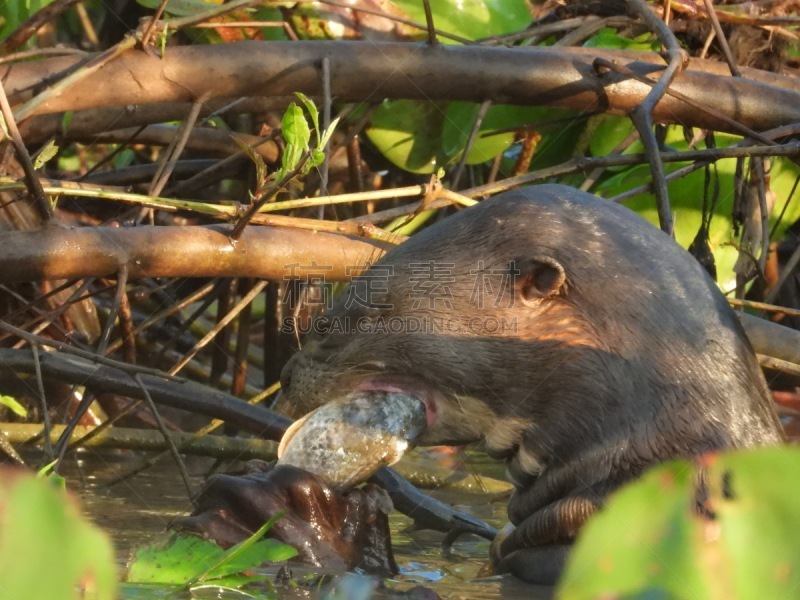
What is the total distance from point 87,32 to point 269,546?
11.4 feet

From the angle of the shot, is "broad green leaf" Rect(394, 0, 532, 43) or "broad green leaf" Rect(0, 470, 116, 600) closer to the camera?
"broad green leaf" Rect(0, 470, 116, 600)

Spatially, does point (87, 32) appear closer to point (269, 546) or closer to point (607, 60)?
point (607, 60)

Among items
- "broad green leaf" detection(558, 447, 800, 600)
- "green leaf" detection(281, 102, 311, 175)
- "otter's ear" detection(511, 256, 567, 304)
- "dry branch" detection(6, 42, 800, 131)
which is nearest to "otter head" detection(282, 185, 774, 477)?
"otter's ear" detection(511, 256, 567, 304)

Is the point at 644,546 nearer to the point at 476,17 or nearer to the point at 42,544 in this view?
the point at 42,544

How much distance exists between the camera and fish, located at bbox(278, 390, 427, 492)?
7.14ft

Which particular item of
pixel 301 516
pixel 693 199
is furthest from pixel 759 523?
pixel 693 199

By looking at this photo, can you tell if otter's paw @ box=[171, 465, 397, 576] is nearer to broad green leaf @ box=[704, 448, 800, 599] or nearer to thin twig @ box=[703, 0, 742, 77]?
broad green leaf @ box=[704, 448, 800, 599]

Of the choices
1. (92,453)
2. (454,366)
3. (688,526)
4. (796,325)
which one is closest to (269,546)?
(454,366)

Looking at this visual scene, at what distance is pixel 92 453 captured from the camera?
146 inches

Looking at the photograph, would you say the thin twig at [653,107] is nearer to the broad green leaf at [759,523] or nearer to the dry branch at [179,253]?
the dry branch at [179,253]

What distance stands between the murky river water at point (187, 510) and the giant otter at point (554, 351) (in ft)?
0.34

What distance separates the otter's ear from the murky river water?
0.47 metres

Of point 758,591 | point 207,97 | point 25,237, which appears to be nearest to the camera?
point 758,591

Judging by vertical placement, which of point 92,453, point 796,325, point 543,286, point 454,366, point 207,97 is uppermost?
point 207,97
